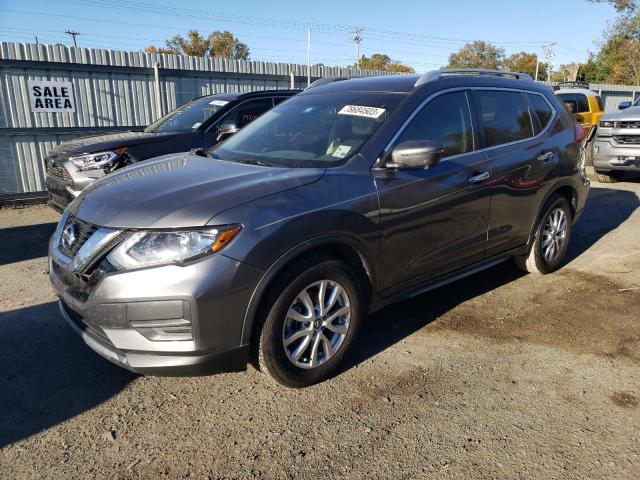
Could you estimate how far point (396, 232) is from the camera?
3.42m

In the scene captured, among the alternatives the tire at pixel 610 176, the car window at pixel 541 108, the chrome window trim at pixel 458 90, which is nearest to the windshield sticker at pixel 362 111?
the chrome window trim at pixel 458 90

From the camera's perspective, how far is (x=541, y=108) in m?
4.92

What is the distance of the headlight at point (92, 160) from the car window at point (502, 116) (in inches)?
169

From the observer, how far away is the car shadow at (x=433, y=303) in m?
3.78

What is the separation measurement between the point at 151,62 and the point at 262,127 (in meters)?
7.40

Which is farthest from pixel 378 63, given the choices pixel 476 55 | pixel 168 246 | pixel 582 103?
pixel 168 246

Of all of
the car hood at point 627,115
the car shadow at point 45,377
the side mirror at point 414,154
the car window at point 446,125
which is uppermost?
the car window at point 446,125

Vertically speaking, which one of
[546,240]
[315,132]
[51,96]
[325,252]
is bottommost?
[546,240]

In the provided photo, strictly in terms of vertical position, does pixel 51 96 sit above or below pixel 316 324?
above

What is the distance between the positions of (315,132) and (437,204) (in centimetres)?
100

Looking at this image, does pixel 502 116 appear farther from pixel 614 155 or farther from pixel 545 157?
pixel 614 155

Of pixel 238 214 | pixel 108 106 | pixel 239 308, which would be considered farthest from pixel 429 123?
pixel 108 106

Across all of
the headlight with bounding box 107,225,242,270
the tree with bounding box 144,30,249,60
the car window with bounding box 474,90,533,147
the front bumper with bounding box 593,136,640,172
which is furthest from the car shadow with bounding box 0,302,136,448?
the tree with bounding box 144,30,249,60

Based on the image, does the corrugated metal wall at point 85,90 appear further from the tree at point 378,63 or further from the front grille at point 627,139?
the tree at point 378,63
